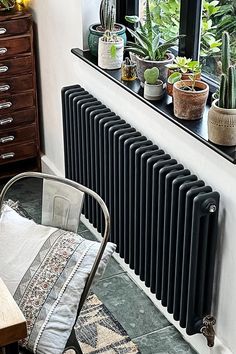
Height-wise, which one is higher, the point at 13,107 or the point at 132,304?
the point at 13,107

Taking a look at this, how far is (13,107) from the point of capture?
3.68 metres

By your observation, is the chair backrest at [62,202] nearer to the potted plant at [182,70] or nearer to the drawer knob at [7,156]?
the potted plant at [182,70]

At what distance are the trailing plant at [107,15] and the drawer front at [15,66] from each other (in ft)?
2.37

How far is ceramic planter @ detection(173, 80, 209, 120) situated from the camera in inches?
96.0

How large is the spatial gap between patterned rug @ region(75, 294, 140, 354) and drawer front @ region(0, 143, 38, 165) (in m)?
1.13

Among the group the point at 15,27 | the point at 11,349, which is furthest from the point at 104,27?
the point at 11,349

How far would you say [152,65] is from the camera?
8.89 feet

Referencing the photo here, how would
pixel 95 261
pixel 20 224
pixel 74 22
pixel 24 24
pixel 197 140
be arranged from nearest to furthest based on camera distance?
pixel 95 261, pixel 20 224, pixel 197 140, pixel 74 22, pixel 24 24

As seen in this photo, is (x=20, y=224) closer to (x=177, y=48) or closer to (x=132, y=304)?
(x=132, y=304)

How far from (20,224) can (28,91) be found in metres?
1.51

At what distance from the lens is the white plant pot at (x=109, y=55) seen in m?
2.92

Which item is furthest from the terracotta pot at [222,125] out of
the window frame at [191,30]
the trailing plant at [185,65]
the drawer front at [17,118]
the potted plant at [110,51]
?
the drawer front at [17,118]

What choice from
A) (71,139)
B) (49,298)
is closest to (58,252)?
(49,298)

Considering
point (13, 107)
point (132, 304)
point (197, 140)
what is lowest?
point (132, 304)
